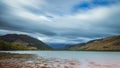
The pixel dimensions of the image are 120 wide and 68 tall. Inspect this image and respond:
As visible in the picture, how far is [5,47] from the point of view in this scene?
196 meters

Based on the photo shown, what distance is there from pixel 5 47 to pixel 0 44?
10.2 meters

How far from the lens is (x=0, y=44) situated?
187250mm
